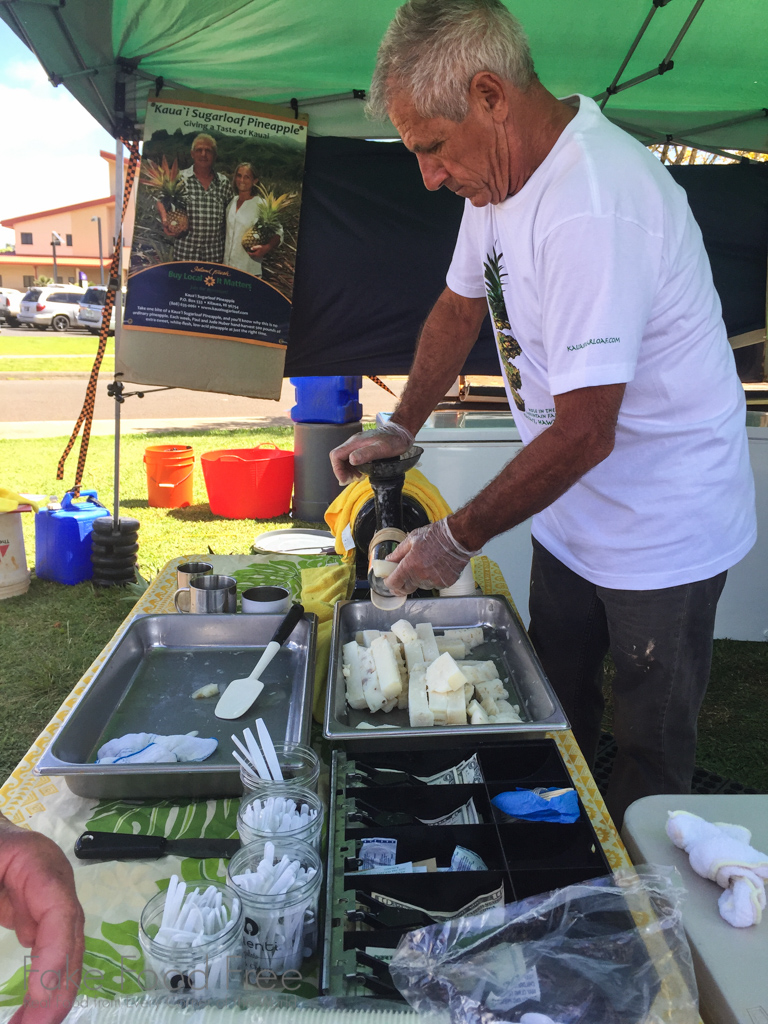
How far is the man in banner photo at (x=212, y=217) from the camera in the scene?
3223 millimetres

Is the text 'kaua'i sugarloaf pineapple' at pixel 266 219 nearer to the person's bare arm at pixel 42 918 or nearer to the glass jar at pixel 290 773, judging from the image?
the glass jar at pixel 290 773

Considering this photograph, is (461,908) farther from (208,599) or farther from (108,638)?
(108,638)

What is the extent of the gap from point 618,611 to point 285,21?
254 centimetres

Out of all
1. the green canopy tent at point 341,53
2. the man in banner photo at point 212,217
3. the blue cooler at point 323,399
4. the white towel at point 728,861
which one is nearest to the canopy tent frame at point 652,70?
the green canopy tent at point 341,53

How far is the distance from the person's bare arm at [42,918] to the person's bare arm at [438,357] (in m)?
1.49

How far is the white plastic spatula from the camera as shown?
139cm

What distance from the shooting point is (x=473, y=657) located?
1704 millimetres

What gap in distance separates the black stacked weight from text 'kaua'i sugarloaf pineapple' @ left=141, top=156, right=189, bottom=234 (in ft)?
5.94

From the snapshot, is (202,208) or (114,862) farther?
(202,208)

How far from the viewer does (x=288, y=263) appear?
11.3ft

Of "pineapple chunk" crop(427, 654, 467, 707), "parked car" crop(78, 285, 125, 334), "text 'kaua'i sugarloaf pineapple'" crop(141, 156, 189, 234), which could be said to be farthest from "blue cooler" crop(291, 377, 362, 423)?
"parked car" crop(78, 285, 125, 334)

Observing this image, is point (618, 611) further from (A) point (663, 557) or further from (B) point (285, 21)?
(B) point (285, 21)

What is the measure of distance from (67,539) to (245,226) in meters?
2.29

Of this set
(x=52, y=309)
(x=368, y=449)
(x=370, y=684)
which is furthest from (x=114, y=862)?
(x=52, y=309)
